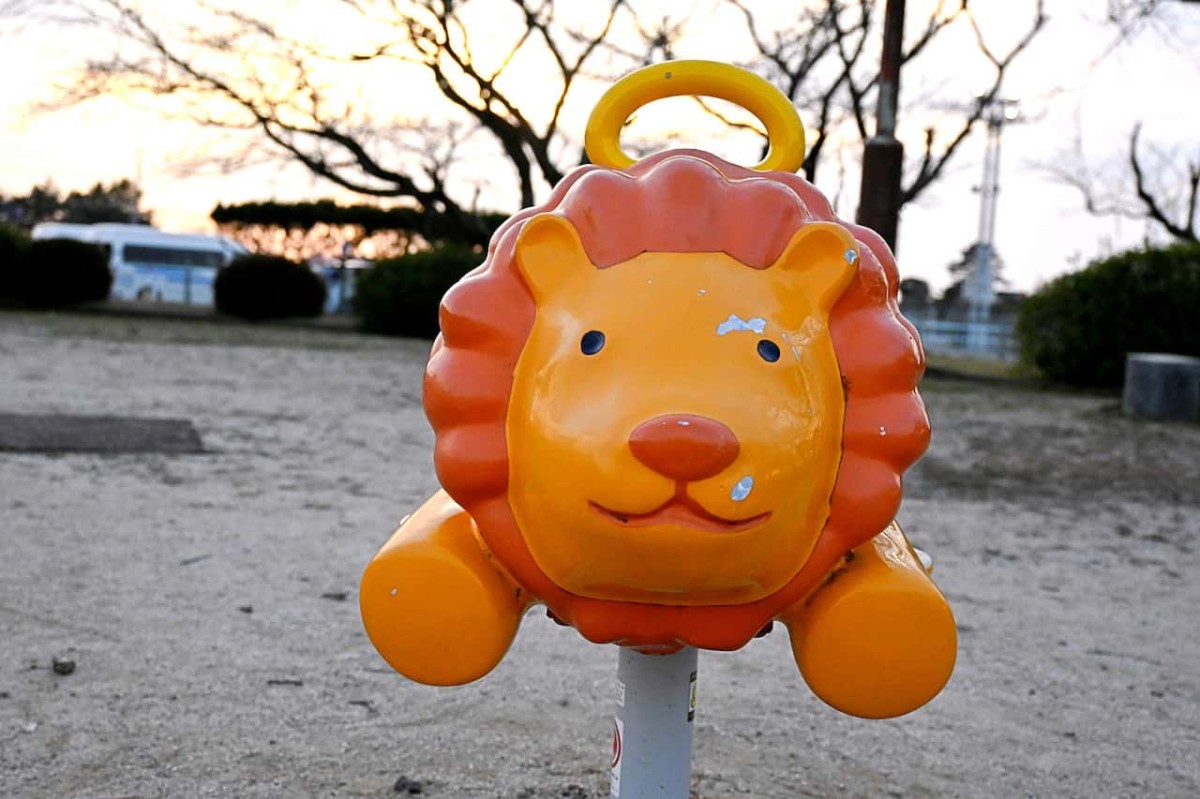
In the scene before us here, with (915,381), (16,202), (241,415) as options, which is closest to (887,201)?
(241,415)

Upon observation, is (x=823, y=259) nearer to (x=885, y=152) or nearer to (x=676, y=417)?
(x=676, y=417)

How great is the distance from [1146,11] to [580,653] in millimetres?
10259

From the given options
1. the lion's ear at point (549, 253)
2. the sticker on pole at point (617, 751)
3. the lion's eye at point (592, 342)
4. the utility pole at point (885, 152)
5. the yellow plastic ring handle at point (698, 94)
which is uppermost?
the utility pole at point (885, 152)

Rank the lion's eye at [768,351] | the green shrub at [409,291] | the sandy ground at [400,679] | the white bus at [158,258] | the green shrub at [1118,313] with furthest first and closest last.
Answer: the white bus at [158,258]
the green shrub at [409,291]
the green shrub at [1118,313]
the sandy ground at [400,679]
the lion's eye at [768,351]

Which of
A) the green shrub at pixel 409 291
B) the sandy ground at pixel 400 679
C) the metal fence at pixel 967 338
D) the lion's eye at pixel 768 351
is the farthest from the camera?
the metal fence at pixel 967 338

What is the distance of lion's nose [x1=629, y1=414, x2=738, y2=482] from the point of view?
1.27m

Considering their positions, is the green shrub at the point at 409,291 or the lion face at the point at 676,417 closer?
the lion face at the point at 676,417

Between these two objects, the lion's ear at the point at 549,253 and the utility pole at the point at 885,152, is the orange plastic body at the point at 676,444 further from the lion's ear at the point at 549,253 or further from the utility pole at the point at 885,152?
the utility pole at the point at 885,152

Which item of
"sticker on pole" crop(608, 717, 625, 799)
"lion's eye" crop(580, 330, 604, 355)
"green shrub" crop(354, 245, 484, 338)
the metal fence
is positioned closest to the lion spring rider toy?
A: "lion's eye" crop(580, 330, 604, 355)

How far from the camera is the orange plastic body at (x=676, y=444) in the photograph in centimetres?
133

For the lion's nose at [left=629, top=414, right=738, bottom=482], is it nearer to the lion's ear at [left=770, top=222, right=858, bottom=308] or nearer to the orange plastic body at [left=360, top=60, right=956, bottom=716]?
the orange plastic body at [left=360, top=60, right=956, bottom=716]

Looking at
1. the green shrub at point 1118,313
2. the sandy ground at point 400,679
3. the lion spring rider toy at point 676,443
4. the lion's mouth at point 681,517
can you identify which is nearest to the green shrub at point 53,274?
the sandy ground at point 400,679

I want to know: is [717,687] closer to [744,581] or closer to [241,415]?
[744,581]

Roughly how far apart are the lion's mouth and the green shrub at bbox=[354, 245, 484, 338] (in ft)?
52.7
